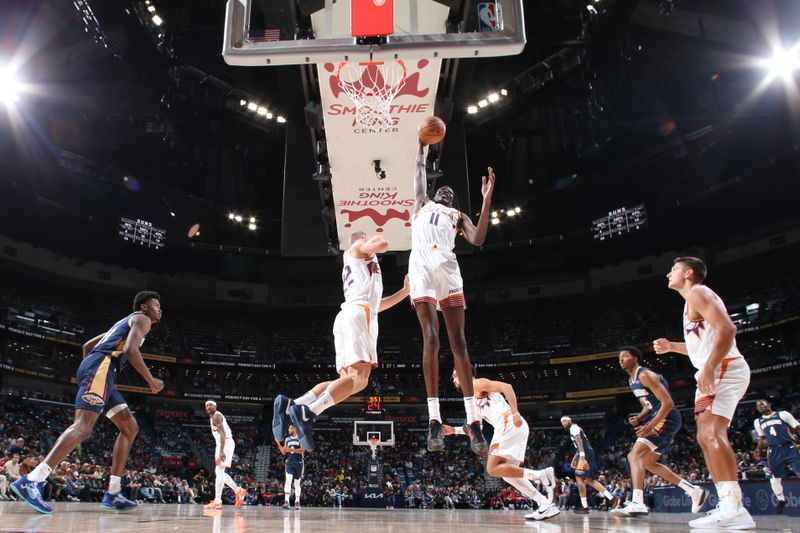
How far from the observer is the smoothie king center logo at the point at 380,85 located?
28.7ft

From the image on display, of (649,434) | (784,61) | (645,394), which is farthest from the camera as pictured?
(784,61)

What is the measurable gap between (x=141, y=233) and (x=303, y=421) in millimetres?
24464

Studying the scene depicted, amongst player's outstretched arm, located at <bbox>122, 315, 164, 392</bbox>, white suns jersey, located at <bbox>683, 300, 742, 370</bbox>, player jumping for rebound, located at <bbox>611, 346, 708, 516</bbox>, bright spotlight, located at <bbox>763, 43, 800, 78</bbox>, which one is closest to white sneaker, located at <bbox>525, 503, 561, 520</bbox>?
player jumping for rebound, located at <bbox>611, 346, 708, 516</bbox>

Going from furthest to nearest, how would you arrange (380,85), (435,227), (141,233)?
(141,233) → (380,85) → (435,227)

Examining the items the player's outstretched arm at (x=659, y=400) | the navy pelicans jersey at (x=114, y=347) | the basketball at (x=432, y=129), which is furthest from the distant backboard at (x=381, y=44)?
the player's outstretched arm at (x=659, y=400)

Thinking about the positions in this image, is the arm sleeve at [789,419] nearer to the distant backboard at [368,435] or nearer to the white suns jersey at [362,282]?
the white suns jersey at [362,282]

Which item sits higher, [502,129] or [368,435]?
[502,129]

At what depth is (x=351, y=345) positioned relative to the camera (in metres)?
5.39

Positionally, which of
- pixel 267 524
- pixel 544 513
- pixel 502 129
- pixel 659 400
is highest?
pixel 502 129

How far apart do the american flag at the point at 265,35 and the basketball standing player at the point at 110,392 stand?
9.27 ft

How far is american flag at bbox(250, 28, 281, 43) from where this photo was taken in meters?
5.93

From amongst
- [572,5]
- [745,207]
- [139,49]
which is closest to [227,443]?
[139,49]

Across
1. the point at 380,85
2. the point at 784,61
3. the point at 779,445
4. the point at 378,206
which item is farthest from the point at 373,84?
the point at 784,61

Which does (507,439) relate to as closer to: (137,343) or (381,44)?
(137,343)
